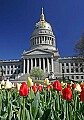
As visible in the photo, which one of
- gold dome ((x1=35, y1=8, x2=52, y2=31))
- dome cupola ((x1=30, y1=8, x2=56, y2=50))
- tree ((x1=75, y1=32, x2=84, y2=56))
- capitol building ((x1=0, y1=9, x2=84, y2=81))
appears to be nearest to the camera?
tree ((x1=75, y1=32, x2=84, y2=56))

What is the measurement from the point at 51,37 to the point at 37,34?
21.3 feet

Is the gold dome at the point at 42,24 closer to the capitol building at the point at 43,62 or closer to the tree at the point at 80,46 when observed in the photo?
the capitol building at the point at 43,62

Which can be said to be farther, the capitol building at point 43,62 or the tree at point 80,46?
the capitol building at point 43,62

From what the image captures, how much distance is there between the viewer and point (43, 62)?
76.8 metres

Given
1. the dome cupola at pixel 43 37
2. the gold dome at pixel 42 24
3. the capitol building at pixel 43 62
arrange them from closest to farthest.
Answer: the capitol building at pixel 43 62 → the dome cupola at pixel 43 37 → the gold dome at pixel 42 24

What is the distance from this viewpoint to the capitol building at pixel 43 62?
248 ft

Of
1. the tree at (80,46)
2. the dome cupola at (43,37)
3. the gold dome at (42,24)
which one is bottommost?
the tree at (80,46)

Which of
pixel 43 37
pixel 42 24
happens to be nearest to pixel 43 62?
pixel 43 37

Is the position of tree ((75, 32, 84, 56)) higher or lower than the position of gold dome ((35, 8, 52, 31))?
lower

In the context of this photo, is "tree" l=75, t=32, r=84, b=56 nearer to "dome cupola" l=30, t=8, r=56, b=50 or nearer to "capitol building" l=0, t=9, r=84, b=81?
"capitol building" l=0, t=9, r=84, b=81

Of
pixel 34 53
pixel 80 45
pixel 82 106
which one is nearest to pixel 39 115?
pixel 82 106

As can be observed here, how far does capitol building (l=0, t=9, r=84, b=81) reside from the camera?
248 ft

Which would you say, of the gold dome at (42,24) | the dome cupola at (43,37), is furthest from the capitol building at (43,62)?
the gold dome at (42,24)

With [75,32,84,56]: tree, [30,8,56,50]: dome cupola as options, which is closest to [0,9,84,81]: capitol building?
[30,8,56,50]: dome cupola
